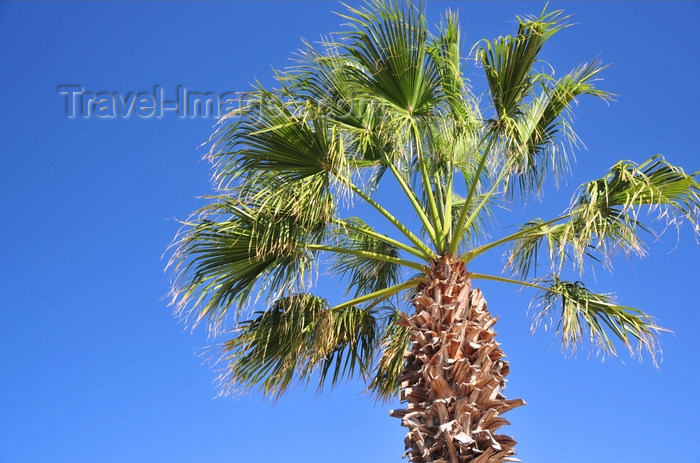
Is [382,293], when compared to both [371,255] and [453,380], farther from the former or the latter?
[453,380]

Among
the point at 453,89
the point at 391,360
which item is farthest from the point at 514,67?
the point at 391,360

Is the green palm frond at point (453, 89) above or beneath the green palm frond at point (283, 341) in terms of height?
above

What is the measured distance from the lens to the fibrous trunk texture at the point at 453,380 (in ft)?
20.8

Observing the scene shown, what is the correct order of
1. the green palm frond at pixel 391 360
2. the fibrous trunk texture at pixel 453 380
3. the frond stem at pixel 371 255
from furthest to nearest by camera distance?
the green palm frond at pixel 391 360 → the frond stem at pixel 371 255 → the fibrous trunk texture at pixel 453 380

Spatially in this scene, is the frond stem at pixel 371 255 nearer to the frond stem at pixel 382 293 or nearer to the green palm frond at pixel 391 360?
Answer: the frond stem at pixel 382 293

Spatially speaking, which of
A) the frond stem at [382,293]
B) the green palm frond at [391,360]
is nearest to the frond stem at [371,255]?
the frond stem at [382,293]

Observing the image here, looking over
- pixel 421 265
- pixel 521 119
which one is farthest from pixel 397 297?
pixel 521 119

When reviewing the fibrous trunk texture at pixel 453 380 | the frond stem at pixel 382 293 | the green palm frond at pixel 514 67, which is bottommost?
the fibrous trunk texture at pixel 453 380

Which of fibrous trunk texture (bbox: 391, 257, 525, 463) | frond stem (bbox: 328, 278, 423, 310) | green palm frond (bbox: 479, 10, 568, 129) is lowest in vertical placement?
fibrous trunk texture (bbox: 391, 257, 525, 463)

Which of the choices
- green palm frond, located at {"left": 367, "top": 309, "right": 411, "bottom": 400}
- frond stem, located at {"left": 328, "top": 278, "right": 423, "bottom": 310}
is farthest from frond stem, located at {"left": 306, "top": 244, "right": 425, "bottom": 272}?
green palm frond, located at {"left": 367, "top": 309, "right": 411, "bottom": 400}

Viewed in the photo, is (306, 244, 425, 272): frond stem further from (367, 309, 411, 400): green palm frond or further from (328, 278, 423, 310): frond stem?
(367, 309, 411, 400): green palm frond

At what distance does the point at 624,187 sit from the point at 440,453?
300cm

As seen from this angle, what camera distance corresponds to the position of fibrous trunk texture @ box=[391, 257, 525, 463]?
6344 mm

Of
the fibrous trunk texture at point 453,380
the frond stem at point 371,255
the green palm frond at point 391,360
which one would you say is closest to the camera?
the fibrous trunk texture at point 453,380
